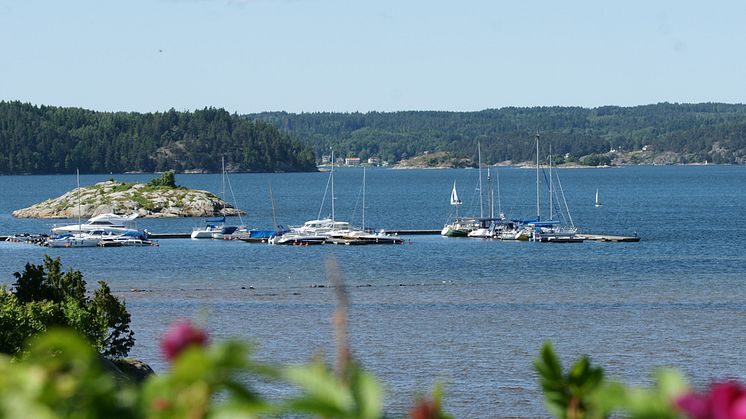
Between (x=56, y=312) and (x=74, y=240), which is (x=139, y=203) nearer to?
(x=74, y=240)

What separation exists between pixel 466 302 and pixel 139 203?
3229 inches

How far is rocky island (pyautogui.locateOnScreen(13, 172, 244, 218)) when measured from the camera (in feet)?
429

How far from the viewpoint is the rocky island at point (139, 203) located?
131m

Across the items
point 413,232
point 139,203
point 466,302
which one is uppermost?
point 139,203

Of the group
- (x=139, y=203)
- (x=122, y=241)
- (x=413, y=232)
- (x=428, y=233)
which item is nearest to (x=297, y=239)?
(x=122, y=241)

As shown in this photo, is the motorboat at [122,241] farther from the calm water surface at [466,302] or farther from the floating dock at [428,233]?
the floating dock at [428,233]

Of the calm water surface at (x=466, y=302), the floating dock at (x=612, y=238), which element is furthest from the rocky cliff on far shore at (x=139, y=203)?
the floating dock at (x=612, y=238)

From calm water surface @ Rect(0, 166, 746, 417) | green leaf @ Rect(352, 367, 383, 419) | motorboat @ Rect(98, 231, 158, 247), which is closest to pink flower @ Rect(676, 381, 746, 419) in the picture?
green leaf @ Rect(352, 367, 383, 419)

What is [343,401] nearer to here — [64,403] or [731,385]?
[64,403]

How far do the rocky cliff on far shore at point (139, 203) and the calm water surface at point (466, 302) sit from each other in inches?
1295

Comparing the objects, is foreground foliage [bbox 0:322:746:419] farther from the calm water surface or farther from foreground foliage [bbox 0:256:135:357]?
foreground foliage [bbox 0:256:135:357]

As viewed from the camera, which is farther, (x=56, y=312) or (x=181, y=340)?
(x=56, y=312)

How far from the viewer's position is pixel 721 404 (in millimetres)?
2621

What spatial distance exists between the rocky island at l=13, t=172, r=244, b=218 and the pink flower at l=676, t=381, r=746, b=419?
128 meters
